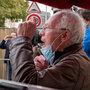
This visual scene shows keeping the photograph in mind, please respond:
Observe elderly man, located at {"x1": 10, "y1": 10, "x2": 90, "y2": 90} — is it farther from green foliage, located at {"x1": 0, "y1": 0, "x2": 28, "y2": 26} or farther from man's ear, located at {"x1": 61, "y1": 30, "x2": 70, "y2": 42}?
green foliage, located at {"x1": 0, "y1": 0, "x2": 28, "y2": 26}

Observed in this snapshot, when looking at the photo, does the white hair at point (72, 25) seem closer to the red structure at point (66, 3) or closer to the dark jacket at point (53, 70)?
the dark jacket at point (53, 70)

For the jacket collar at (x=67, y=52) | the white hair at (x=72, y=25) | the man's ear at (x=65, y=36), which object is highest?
the white hair at (x=72, y=25)

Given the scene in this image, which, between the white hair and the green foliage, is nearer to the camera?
the white hair

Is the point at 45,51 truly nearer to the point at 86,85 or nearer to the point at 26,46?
the point at 26,46

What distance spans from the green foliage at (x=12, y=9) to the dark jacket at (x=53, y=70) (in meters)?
15.7

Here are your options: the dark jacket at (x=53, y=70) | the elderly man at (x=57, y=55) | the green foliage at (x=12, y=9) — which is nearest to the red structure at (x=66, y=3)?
the elderly man at (x=57, y=55)

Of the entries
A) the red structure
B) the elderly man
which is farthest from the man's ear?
the red structure

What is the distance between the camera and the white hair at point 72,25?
8.59 ft

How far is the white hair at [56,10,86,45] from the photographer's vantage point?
2617mm

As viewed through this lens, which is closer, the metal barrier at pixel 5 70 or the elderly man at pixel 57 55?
the elderly man at pixel 57 55

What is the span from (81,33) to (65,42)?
14 cm

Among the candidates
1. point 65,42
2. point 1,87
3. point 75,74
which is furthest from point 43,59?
point 1,87

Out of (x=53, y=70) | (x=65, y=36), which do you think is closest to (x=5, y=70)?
(x=65, y=36)

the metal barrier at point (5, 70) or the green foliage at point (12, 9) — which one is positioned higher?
the green foliage at point (12, 9)
